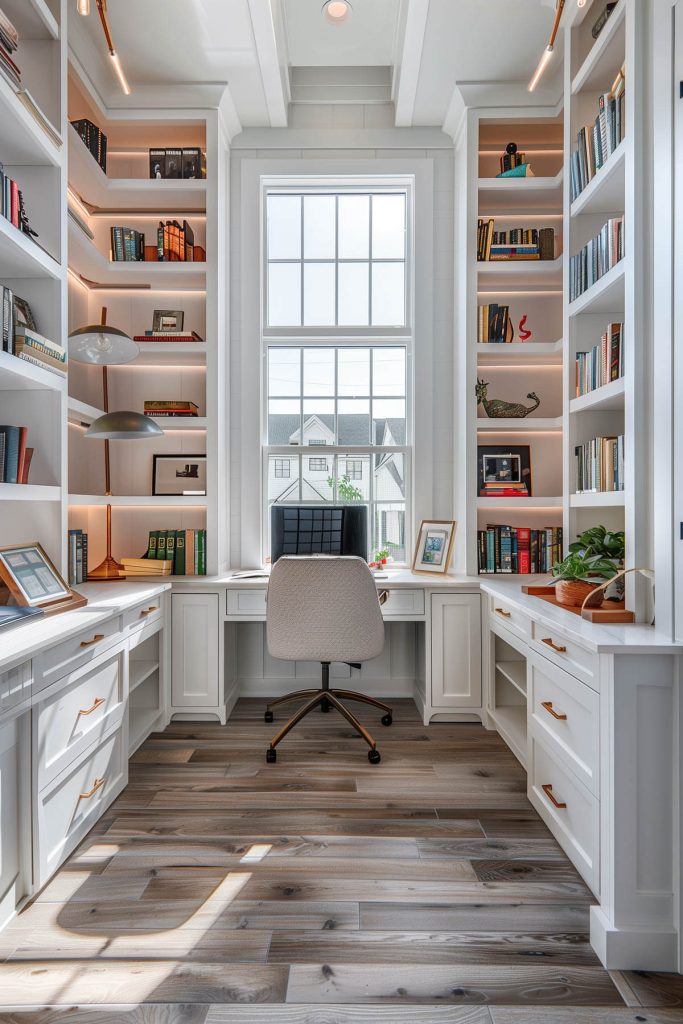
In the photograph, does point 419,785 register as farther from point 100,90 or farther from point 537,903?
point 100,90

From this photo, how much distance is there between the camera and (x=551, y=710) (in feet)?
6.51

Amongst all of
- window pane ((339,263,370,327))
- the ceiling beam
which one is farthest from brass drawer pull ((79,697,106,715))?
the ceiling beam

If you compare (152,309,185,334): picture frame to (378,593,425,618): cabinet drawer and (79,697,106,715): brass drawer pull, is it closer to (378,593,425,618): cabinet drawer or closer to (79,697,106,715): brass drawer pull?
(378,593,425,618): cabinet drawer

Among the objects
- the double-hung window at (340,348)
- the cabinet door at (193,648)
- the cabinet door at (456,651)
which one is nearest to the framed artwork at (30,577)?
the cabinet door at (193,648)

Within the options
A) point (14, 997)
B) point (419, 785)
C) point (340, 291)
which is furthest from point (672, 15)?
point (14, 997)

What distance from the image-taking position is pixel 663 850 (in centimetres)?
149

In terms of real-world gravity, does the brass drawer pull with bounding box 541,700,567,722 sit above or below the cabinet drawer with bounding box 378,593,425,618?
below

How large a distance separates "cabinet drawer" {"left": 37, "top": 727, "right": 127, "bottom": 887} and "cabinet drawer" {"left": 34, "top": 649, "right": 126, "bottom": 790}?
6 cm

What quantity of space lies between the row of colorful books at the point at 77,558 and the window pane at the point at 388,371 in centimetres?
188

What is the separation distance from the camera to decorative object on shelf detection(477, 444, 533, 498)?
131 inches

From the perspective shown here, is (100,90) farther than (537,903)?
Yes

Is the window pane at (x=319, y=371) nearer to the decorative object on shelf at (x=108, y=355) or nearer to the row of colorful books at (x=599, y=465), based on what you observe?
the decorative object on shelf at (x=108, y=355)

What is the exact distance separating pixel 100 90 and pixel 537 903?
4134mm

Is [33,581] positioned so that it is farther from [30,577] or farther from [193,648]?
[193,648]
